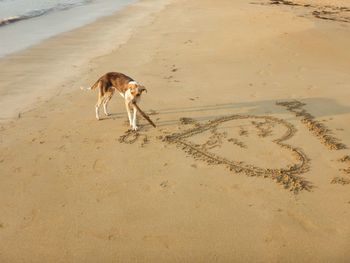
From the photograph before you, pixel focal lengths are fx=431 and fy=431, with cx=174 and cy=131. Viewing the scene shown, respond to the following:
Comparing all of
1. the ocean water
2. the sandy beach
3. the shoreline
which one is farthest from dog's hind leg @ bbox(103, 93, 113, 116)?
the ocean water

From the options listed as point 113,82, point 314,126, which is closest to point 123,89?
point 113,82

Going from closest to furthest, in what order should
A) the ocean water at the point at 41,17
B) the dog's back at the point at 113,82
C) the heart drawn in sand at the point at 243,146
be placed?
1. the heart drawn in sand at the point at 243,146
2. the dog's back at the point at 113,82
3. the ocean water at the point at 41,17

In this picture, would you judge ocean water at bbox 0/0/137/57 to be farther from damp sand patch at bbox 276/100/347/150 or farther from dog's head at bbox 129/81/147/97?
damp sand patch at bbox 276/100/347/150

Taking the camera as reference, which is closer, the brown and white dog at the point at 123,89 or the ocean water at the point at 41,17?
the brown and white dog at the point at 123,89

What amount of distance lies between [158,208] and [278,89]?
199 inches

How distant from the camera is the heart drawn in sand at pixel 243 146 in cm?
594

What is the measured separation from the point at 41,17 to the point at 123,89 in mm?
15514

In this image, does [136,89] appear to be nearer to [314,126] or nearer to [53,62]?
[314,126]

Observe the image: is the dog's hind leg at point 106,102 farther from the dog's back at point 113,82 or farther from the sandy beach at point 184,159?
the sandy beach at point 184,159

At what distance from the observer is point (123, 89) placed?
7.61 m

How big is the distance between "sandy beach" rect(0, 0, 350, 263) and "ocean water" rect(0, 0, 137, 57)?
3467 millimetres

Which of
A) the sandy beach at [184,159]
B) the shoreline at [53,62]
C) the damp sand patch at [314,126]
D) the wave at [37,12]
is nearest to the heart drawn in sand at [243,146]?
the sandy beach at [184,159]

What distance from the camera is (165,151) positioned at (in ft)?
21.9

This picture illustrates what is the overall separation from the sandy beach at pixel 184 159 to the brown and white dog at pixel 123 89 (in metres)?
0.31
